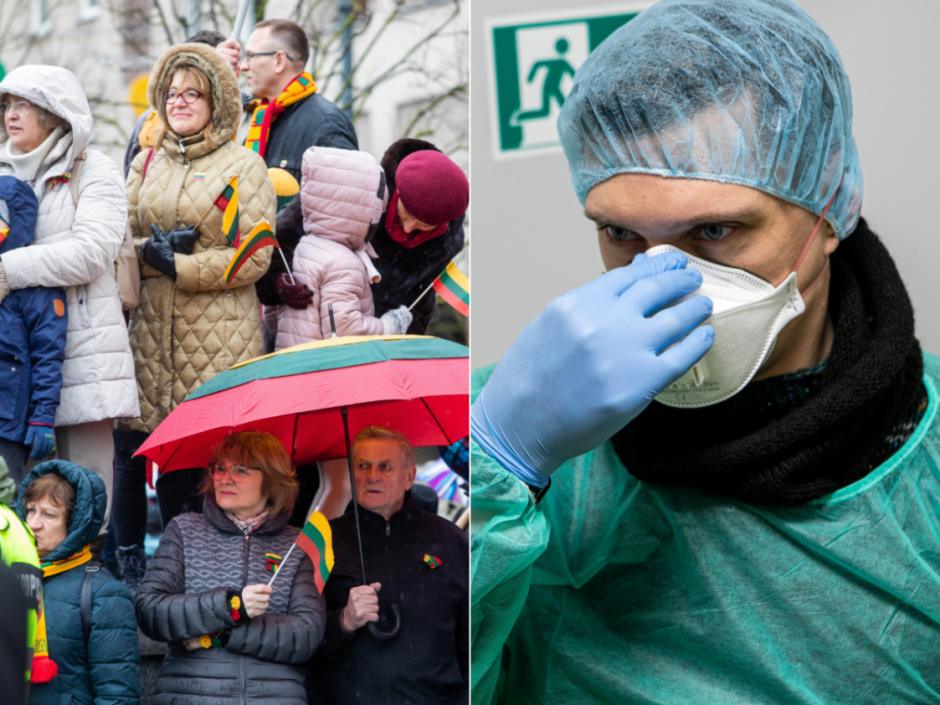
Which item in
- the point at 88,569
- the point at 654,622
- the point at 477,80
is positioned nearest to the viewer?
the point at 88,569

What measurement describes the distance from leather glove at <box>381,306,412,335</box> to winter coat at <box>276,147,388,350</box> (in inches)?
0.7

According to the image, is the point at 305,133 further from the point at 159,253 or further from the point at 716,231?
the point at 716,231

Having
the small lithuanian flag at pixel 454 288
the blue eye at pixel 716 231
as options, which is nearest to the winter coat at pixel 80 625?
the small lithuanian flag at pixel 454 288

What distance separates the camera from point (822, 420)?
143cm

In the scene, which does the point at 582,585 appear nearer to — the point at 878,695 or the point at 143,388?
the point at 878,695

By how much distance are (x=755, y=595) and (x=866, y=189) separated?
40.1 inches

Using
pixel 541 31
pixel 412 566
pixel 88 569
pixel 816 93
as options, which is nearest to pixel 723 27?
pixel 816 93

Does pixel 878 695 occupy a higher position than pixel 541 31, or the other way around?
pixel 541 31

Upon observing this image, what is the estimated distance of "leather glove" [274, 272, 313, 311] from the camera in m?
1.38

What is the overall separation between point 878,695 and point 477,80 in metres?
1.33

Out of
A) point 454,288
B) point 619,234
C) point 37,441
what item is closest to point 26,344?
point 37,441

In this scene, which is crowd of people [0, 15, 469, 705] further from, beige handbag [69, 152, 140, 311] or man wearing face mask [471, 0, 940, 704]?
man wearing face mask [471, 0, 940, 704]

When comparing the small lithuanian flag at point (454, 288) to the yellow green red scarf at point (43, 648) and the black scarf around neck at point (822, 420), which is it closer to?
the black scarf around neck at point (822, 420)

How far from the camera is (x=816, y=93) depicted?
139 centimetres
